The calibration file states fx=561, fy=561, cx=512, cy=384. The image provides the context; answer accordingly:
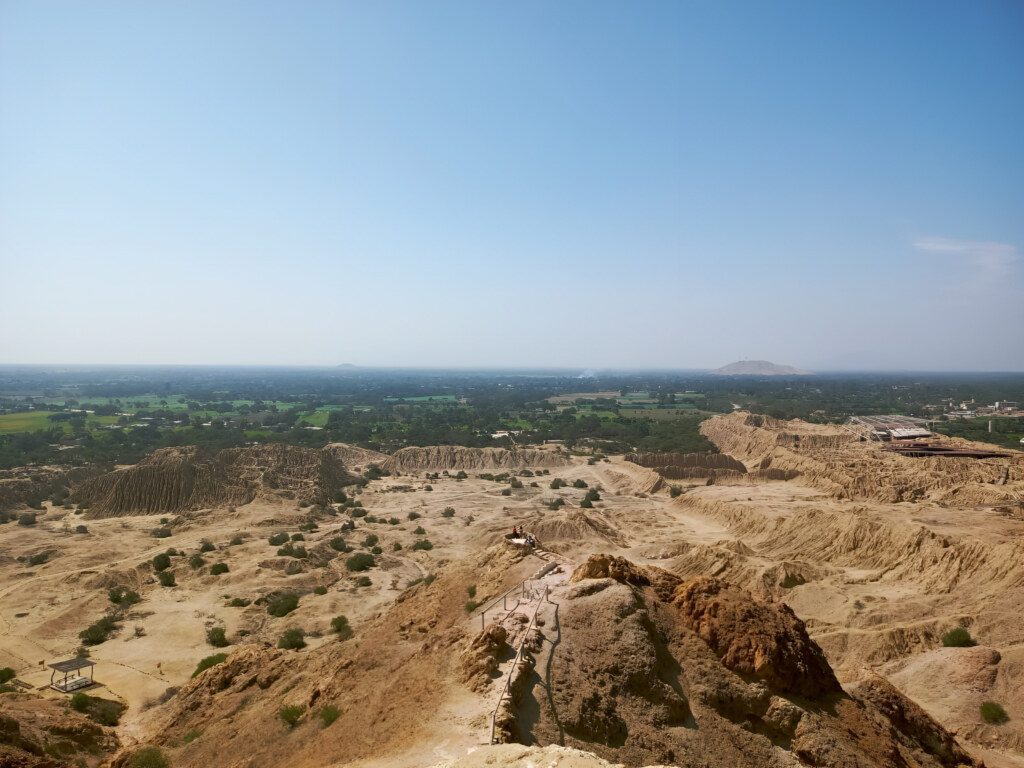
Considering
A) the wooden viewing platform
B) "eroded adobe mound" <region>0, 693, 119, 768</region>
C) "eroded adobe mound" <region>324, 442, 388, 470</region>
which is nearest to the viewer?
"eroded adobe mound" <region>0, 693, 119, 768</region>

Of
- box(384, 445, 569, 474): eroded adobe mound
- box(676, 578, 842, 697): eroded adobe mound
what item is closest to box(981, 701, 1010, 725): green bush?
box(676, 578, 842, 697): eroded adobe mound

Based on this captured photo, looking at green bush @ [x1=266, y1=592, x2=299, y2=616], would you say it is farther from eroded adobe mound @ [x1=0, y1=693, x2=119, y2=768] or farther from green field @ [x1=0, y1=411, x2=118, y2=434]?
green field @ [x1=0, y1=411, x2=118, y2=434]

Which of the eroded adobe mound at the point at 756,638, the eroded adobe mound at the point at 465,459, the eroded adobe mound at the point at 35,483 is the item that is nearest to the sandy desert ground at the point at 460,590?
the eroded adobe mound at the point at 756,638

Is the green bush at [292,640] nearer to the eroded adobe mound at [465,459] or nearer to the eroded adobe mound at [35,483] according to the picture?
the eroded adobe mound at [35,483]

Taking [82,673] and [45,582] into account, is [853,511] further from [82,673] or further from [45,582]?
[45,582]

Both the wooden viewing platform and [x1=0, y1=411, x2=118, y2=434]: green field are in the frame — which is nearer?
the wooden viewing platform

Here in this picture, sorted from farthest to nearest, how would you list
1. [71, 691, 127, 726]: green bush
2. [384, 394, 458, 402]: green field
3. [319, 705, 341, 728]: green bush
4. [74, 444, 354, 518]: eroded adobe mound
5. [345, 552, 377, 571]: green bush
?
[384, 394, 458, 402]: green field, [74, 444, 354, 518]: eroded adobe mound, [345, 552, 377, 571]: green bush, [71, 691, 127, 726]: green bush, [319, 705, 341, 728]: green bush
